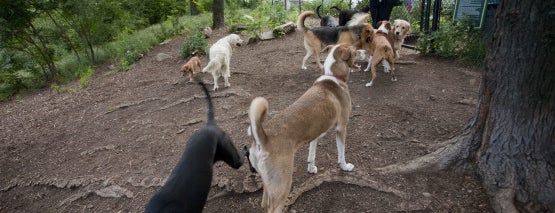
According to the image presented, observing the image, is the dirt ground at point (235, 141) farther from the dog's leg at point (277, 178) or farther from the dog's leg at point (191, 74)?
the dog's leg at point (277, 178)

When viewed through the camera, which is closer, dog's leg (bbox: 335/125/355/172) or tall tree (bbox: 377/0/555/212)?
tall tree (bbox: 377/0/555/212)

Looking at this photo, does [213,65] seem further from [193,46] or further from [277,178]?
[277,178]

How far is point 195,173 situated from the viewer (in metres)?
2.78

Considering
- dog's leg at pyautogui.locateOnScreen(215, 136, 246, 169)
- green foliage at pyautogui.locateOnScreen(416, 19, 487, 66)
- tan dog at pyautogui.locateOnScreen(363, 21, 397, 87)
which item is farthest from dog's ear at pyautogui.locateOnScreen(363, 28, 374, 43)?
dog's leg at pyautogui.locateOnScreen(215, 136, 246, 169)

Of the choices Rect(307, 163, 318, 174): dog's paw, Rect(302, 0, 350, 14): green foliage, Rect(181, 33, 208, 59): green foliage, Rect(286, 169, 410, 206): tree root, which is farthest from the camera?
Rect(302, 0, 350, 14): green foliage

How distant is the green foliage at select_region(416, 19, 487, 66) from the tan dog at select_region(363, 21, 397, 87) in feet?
3.89

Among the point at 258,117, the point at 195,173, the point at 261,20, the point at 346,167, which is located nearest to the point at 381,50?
the point at 346,167

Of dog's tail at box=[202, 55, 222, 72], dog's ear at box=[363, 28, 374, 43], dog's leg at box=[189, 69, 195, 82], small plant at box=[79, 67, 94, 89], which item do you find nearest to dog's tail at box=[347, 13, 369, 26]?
dog's ear at box=[363, 28, 374, 43]

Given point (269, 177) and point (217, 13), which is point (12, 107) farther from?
point (269, 177)

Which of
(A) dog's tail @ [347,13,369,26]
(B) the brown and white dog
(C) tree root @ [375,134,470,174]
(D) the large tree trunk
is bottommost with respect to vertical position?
(C) tree root @ [375,134,470,174]

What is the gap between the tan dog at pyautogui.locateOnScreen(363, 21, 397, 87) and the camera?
18.0 ft

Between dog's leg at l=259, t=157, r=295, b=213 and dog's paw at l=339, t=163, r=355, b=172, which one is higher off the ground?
dog's leg at l=259, t=157, r=295, b=213

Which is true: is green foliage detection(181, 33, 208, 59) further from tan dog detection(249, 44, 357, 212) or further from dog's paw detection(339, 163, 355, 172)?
dog's paw detection(339, 163, 355, 172)

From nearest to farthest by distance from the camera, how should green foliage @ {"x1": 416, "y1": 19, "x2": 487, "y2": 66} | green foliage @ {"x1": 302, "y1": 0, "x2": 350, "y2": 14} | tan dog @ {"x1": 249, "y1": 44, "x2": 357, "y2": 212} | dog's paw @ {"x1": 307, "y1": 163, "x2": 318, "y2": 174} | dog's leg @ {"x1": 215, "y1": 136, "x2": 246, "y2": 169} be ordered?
tan dog @ {"x1": 249, "y1": 44, "x2": 357, "y2": 212}
dog's leg @ {"x1": 215, "y1": 136, "x2": 246, "y2": 169}
dog's paw @ {"x1": 307, "y1": 163, "x2": 318, "y2": 174}
green foliage @ {"x1": 416, "y1": 19, "x2": 487, "y2": 66}
green foliage @ {"x1": 302, "y1": 0, "x2": 350, "y2": 14}
